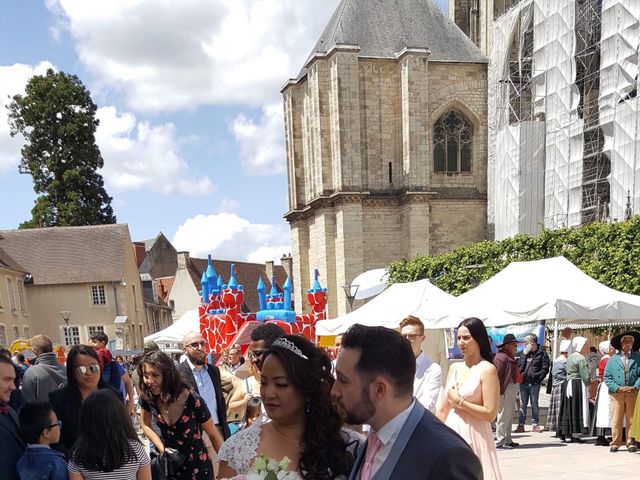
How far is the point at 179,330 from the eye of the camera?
770 inches

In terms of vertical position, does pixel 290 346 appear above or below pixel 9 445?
above

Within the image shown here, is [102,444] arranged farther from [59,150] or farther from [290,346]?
[59,150]

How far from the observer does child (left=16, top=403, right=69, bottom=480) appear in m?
3.72

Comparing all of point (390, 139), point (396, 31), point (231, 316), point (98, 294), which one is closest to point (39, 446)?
point (231, 316)

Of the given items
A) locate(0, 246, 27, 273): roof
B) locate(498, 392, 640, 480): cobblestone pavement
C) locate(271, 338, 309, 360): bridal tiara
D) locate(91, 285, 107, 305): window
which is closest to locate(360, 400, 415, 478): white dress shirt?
locate(271, 338, 309, 360): bridal tiara

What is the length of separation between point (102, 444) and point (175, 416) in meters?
0.71

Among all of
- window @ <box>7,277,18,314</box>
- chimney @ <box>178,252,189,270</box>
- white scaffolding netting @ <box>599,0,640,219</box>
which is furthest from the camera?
chimney @ <box>178,252,189,270</box>

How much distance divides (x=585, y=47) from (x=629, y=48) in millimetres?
3221

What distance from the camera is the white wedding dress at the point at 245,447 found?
252 centimetres

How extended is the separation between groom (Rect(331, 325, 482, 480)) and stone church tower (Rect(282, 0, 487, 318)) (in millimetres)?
29998

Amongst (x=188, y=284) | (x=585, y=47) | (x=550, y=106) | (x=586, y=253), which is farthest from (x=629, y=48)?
(x=188, y=284)

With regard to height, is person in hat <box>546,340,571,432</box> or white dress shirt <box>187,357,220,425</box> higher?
white dress shirt <box>187,357,220,425</box>

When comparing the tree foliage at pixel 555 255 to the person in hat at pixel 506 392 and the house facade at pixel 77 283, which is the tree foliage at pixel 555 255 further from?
the house facade at pixel 77 283

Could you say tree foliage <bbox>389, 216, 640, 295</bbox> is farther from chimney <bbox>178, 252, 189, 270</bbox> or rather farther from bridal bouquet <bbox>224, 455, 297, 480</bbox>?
chimney <bbox>178, 252, 189, 270</bbox>
